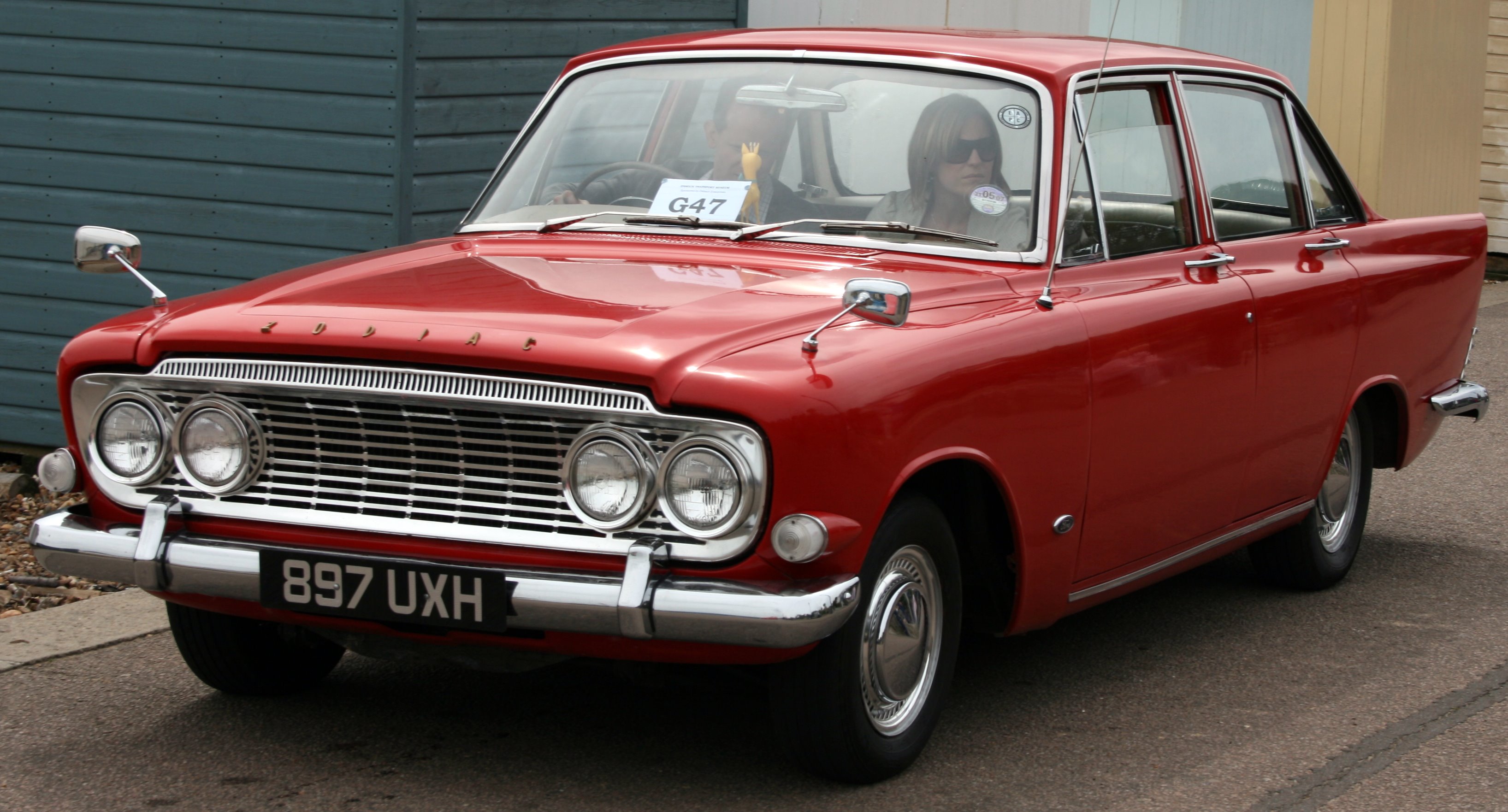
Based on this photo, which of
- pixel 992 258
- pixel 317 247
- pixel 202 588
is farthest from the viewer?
pixel 317 247

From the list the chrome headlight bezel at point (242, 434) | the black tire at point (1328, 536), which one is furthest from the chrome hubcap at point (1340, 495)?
the chrome headlight bezel at point (242, 434)

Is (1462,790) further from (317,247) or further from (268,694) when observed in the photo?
(317,247)

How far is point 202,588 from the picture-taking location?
12.6ft

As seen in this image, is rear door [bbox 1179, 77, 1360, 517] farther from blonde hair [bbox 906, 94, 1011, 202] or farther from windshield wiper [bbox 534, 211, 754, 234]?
windshield wiper [bbox 534, 211, 754, 234]

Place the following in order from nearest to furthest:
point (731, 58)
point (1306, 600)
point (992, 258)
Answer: point (992, 258) → point (731, 58) → point (1306, 600)

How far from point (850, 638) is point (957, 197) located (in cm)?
141

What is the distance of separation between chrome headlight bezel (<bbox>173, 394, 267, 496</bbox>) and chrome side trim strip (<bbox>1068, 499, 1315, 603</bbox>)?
6.56ft

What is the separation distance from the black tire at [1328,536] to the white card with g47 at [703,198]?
2279 millimetres

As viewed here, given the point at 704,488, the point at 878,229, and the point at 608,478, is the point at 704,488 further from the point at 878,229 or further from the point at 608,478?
the point at 878,229

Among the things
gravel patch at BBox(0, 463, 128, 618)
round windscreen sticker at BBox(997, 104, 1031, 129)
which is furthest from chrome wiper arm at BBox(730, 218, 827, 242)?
gravel patch at BBox(0, 463, 128, 618)

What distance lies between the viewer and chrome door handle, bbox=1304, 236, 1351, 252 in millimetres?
5770

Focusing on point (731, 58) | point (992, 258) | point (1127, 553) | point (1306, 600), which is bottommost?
point (1306, 600)

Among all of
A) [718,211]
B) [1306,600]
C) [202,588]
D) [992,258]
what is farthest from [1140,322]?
[202,588]

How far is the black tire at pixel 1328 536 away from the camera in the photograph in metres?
5.97
